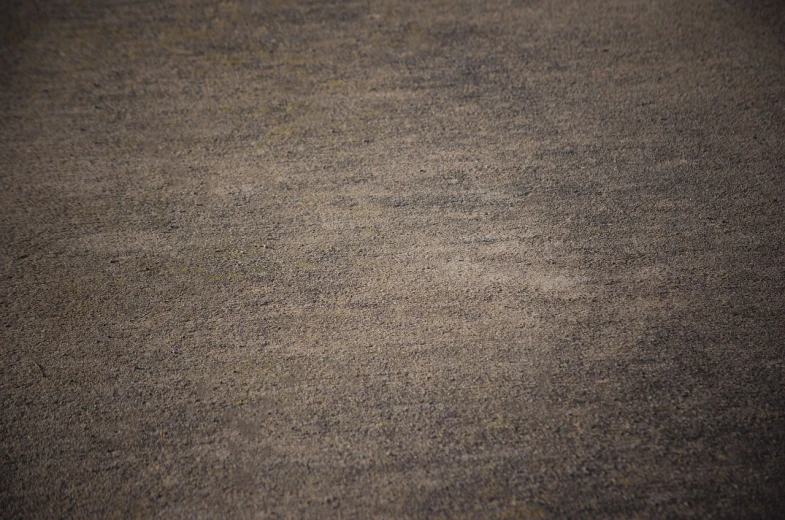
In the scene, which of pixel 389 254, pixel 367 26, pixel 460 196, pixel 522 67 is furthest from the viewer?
pixel 367 26

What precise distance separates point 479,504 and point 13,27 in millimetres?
5949

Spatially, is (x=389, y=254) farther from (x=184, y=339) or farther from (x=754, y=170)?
(x=754, y=170)

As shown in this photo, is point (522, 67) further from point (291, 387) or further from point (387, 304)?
point (291, 387)

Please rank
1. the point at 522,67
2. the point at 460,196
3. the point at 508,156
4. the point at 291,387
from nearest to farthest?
the point at 291,387 < the point at 460,196 < the point at 508,156 < the point at 522,67

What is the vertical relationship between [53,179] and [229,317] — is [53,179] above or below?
above

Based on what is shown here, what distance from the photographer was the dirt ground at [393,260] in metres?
2.78

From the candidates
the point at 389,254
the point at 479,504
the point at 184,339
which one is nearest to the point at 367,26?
the point at 389,254

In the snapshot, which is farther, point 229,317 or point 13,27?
point 13,27

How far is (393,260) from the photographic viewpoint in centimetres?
370

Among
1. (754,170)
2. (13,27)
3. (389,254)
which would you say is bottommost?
(389,254)

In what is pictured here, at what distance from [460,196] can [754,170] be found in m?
2.10

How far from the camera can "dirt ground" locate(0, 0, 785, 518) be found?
2.78 m

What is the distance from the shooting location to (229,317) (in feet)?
11.2

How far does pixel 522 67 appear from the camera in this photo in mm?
5086
